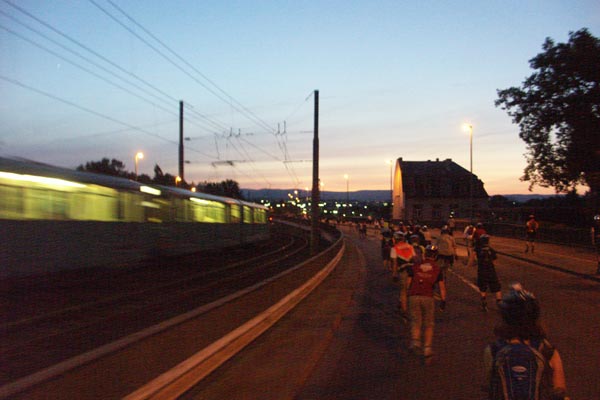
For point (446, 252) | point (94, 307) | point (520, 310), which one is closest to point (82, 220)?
point (94, 307)

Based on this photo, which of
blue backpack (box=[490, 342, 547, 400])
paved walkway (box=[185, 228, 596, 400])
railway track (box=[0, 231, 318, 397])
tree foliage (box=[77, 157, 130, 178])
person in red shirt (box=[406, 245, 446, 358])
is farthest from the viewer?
tree foliage (box=[77, 157, 130, 178])

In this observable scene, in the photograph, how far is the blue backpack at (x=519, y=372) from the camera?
369 cm

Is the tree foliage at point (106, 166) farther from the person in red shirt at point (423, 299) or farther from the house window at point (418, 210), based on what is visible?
the person in red shirt at point (423, 299)

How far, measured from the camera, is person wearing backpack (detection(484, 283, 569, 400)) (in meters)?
3.70

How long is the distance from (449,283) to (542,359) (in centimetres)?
1576

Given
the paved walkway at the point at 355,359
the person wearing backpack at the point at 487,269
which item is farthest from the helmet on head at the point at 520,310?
the person wearing backpack at the point at 487,269

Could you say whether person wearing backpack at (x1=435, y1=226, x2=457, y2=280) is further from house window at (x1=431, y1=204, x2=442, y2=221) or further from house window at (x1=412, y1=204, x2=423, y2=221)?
house window at (x1=431, y1=204, x2=442, y2=221)

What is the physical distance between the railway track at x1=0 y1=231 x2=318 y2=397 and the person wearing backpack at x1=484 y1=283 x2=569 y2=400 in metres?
5.02

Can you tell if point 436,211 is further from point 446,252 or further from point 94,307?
point 94,307

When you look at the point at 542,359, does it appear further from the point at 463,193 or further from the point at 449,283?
the point at 463,193

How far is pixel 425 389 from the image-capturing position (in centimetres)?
702

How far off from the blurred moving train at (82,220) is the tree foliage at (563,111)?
20.8 meters

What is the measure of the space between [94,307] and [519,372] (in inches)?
520

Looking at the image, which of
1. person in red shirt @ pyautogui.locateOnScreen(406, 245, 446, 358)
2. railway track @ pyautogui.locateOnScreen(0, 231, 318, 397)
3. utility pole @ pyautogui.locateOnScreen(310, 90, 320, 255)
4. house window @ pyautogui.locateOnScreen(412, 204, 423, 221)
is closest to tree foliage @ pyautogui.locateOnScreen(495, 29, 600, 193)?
utility pole @ pyautogui.locateOnScreen(310, 90, 320, 255)
